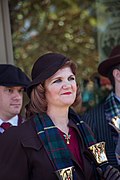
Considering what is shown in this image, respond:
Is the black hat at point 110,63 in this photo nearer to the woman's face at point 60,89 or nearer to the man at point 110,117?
the man at point 110,117

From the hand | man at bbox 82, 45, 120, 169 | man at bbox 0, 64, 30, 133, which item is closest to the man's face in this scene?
man at bbox 0, 64, 30, 133

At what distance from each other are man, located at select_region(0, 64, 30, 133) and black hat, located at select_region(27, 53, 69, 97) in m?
0.77

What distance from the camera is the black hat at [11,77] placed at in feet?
11.2

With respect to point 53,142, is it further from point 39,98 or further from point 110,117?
point 110,117

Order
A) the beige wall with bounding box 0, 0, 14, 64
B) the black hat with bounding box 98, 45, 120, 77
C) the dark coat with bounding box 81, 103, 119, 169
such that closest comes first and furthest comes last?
the dark coat with bounding box 81, 103, 119, 169, the black hat with bounding box 98, 45, 120, 77, the beige wall with bounding box 0, 0, 14, 64

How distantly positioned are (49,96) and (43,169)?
0.45 m

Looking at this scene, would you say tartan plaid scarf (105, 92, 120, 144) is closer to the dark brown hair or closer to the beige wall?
the dark brown hair

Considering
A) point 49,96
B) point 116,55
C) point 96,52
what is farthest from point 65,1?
point 49,96

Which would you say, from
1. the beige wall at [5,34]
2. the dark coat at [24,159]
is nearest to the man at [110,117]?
the dark coat at [24,159]

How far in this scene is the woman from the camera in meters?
2.42

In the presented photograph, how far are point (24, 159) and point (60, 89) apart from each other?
459mm

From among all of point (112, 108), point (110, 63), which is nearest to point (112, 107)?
point (112, 108)

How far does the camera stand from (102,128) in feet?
10.5

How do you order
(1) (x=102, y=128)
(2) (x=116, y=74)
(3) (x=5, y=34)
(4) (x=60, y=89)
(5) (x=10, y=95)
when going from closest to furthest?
(4) (x=60, y=89) → (1) (x=102, y=128) → (2) (x=116, y=74) → (5) (x=10, y=95) → (3) (x=5, y=34)
